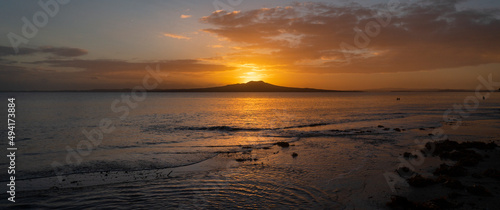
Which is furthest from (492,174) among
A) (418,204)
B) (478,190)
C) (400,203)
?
(400,203)

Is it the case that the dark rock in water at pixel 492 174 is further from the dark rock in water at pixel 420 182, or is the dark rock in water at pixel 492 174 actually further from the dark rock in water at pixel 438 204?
the dark rock in water at pixel 438 204

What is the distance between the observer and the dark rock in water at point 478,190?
947 cm

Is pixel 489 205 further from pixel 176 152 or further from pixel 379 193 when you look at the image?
pixel 176 152

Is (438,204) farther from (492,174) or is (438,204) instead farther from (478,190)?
(492,174)

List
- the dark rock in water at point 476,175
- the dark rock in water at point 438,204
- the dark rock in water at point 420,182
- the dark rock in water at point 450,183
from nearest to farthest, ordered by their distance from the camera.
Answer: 1. the dark rock in water at point 438,204
2. the dark rock in water at point 450,183
3. the dark rock in water at point 420,182
4. the dark rock in water at point 476,175

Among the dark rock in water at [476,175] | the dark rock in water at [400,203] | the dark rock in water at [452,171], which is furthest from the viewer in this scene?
the dark rock in water at [452,171]

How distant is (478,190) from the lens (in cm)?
965

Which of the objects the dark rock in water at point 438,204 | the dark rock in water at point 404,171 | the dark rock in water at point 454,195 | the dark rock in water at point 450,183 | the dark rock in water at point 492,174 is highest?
the dark rock in water at point 492,174

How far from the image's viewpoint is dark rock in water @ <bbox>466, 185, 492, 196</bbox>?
9.47 m

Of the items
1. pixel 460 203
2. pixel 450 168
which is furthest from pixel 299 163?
pixel 460 203

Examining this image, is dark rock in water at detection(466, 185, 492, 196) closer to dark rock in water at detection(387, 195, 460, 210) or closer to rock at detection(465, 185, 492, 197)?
rock at detection(465, 185, 492, 197)

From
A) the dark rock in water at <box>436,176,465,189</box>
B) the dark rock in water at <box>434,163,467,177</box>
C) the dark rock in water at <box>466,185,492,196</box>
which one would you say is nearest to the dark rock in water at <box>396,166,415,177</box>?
the dark rock in water at <box>434,163,467,177</box>

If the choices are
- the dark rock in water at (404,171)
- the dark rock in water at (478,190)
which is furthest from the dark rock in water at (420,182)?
the dark rock in water at (404,171)

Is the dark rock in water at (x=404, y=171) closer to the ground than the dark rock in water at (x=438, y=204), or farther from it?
closer to the ground
